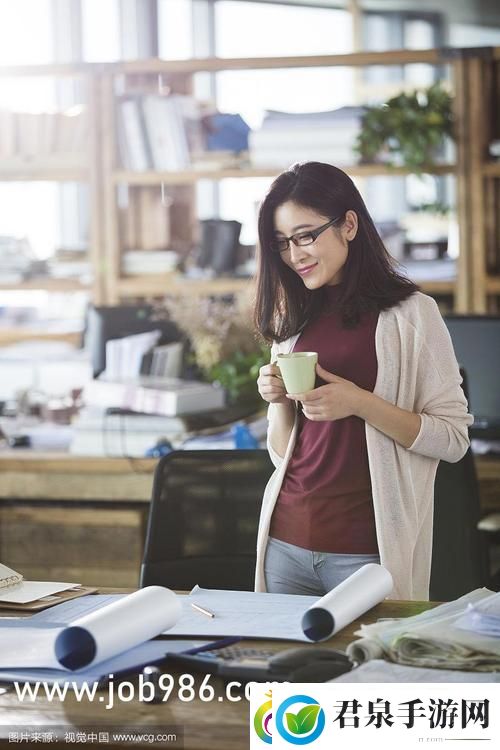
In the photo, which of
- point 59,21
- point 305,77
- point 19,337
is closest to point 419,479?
point 19,337

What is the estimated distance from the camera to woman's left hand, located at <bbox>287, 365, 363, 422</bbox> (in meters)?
1.86

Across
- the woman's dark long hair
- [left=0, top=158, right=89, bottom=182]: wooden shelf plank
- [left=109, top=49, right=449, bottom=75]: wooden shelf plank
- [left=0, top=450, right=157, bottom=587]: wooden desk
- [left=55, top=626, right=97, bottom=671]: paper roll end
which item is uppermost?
[left=109, top=49, right=449, bottom=75]: wooden shelf plank

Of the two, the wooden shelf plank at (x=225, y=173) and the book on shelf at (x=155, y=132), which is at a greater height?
the book on shelf at (x=155, y=132)

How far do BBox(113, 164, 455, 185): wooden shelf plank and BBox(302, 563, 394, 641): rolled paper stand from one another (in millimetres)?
2790

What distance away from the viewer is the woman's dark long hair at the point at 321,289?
199 cm

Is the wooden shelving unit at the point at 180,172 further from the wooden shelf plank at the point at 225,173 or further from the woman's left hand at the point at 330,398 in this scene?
the woman's left hand at the point at 330,398

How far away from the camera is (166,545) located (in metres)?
2.12

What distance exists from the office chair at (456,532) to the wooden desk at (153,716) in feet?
3.61

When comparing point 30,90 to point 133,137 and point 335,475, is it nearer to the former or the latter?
point 133,137

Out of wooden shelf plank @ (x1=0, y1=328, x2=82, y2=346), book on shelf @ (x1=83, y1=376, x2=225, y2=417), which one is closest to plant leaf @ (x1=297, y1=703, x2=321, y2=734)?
book on shelf @ (x1=83, y1=376, x2=225, y2=417)

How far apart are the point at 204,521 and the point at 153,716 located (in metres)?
0.86

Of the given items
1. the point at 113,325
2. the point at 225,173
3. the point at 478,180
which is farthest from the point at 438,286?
the point at 113,325

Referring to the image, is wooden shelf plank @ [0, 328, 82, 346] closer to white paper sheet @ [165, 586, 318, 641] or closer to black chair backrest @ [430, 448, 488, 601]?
black chair backrest @ [430, 448, 488, 601]

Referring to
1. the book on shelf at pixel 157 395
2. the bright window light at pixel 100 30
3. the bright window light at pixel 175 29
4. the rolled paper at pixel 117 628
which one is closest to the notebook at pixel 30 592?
the rolled paper at pixel 117 628
